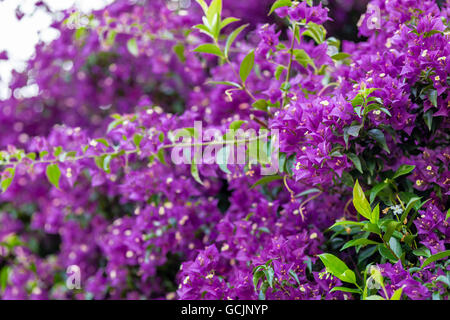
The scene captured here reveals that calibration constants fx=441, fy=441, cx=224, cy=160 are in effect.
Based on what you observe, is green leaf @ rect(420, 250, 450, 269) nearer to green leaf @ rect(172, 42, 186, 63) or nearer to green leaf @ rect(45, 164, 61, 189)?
green leaf @ rect(45, 164, 61, 189)

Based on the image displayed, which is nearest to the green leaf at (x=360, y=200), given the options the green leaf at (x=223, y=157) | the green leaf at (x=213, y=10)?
the green leaf at (x=223, y=157)

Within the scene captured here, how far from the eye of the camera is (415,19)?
106cm

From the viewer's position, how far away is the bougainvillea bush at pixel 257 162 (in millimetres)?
918

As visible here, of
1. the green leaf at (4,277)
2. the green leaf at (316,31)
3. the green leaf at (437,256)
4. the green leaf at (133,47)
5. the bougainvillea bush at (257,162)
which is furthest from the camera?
the green leaf at (4,277)

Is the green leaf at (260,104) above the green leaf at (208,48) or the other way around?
the other way around

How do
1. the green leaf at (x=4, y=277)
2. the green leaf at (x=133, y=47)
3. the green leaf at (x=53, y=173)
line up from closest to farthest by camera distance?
the green leaf at (x=53, y=173) → the green leaf at (x=133, y=47) → the green leaf at (x=4, y=277)

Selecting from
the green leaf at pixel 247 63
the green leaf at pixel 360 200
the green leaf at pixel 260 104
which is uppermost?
the green leaf at pixel 247 63

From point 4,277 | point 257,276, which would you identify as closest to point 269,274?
point 257,276

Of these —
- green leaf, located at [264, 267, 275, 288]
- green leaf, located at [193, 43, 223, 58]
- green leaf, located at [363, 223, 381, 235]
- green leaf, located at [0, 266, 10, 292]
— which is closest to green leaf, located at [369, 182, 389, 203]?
green leaf, located at [363, 223, 381, 235]

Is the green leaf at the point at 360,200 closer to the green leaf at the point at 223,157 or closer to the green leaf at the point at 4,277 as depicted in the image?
the green leaf at the point at 223,157

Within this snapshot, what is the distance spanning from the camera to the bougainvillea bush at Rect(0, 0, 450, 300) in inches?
36.1

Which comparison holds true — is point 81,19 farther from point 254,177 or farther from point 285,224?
point 285,224

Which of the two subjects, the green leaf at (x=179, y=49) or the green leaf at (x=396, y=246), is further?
the green leaf at (x=179, y=49)

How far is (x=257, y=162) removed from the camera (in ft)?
3.79
